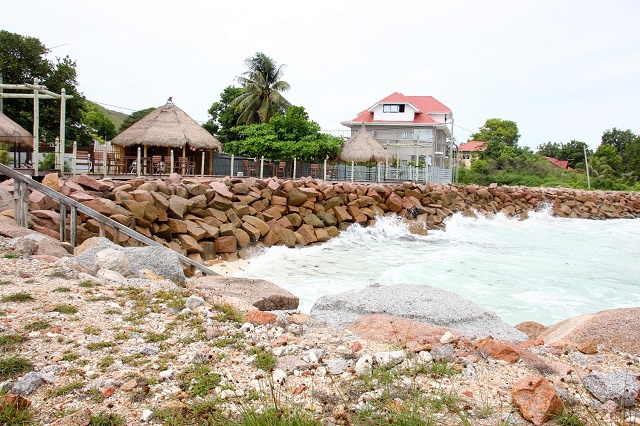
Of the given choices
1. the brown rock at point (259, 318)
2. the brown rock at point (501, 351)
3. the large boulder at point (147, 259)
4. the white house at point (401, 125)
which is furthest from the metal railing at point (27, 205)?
the white house at point (401, 125)

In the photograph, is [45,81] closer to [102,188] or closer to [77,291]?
[102,188]

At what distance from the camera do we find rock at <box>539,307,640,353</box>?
184 inches

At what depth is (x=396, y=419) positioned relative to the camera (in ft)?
8.97

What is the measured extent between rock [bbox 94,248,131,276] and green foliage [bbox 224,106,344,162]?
22.1 meters

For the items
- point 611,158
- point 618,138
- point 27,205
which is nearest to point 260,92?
point 27,205

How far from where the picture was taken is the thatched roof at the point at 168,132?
79.2 ft

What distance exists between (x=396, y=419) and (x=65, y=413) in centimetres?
180

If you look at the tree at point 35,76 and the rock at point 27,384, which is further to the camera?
the tree at point 35,76

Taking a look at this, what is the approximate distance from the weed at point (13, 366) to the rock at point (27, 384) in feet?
0.41

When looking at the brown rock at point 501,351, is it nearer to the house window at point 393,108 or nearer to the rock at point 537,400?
the rock at point 537,400

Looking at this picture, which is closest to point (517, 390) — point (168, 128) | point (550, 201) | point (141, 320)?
point (141, 320)

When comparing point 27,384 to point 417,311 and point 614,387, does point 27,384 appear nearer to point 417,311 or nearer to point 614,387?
point 614,387

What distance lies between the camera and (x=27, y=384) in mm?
3131

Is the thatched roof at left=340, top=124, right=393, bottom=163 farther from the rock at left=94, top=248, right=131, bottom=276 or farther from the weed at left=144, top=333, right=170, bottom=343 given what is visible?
the weed at left=144, top=333, right=170, bottom=343
